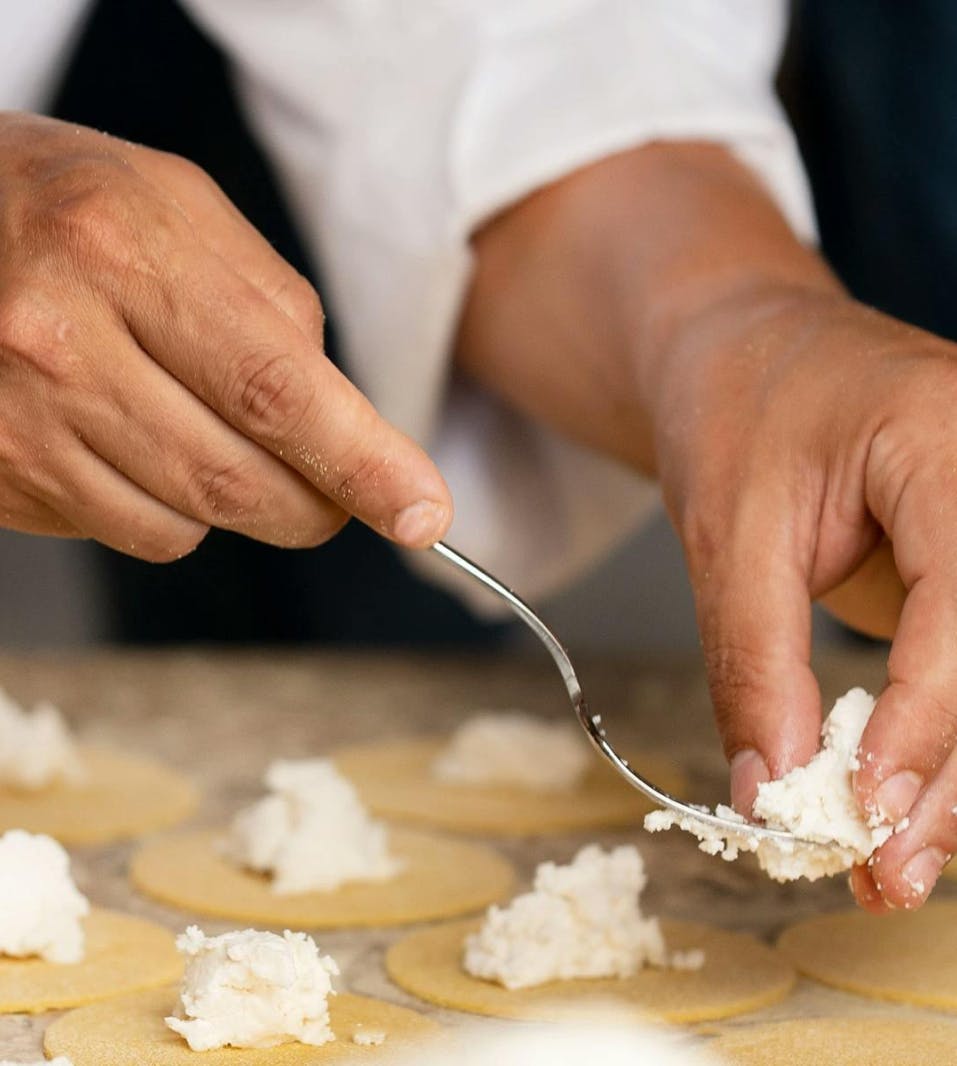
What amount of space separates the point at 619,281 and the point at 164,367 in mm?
451

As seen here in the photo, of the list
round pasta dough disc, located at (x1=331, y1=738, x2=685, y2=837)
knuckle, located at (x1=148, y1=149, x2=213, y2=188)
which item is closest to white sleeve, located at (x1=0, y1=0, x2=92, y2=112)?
knuckle, located at (x1=148, y1=149, x2=213, y2=188)

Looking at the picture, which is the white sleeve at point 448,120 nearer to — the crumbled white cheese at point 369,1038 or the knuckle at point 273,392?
the knuckle at point 273,392

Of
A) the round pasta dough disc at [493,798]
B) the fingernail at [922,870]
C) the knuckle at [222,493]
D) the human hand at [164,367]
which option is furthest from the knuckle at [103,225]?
the round pasta dough disc at [493,798]

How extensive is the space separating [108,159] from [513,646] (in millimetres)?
→ 1548

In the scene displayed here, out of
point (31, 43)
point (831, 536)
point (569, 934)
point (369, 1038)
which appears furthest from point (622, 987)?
point (31, 43)

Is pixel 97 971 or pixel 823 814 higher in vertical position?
pixel 823 814

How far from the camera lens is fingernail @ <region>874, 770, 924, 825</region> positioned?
69 centimetres

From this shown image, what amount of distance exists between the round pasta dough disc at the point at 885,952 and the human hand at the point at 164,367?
33cm

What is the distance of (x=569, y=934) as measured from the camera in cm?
81

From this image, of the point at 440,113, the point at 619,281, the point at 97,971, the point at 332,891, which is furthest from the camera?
the point at 440,113

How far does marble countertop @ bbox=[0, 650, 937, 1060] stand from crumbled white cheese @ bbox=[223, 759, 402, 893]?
0.06 m

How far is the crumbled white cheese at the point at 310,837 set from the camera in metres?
0.94

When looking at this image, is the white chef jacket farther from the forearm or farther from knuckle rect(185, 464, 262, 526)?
knuckle rect(185, 464, 262, 526)

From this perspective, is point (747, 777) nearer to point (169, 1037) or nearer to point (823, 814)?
point (823, 814)
